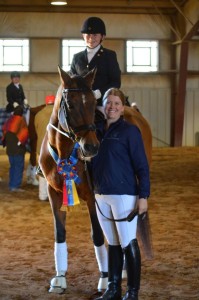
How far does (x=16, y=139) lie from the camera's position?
9.47 m

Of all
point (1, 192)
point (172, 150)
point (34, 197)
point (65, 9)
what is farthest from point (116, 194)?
point (65, 9)

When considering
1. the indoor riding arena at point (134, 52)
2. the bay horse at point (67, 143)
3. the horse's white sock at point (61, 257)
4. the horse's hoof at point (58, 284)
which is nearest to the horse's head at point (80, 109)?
the bay horse at point (67, 143)

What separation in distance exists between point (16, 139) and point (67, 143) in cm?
535

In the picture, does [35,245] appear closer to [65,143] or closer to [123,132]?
[65,143]

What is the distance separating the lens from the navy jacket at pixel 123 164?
3689 millimetres

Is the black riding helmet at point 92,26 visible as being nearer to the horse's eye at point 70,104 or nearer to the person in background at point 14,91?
the horse's eye at point 70,104

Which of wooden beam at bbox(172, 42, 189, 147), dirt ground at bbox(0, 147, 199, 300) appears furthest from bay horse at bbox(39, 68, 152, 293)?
wooden beam at bbox(172, 42, 189, 147)

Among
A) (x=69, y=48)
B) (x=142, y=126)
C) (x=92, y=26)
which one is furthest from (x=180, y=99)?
(x=92, y=26)

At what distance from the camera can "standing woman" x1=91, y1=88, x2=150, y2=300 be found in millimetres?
3693

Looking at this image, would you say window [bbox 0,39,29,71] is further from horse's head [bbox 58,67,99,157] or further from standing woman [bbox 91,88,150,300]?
standing woman [bbox 91,88,150,300]

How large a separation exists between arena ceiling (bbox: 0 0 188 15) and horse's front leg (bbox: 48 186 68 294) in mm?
13978

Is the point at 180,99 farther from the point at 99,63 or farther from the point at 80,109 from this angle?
the point at 80,109

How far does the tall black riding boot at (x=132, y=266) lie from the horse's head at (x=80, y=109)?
2.04 feet

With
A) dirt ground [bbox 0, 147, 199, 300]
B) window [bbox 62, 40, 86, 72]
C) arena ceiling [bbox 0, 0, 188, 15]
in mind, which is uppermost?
arena ceiling [bbox 0, 0, 188, 15]
